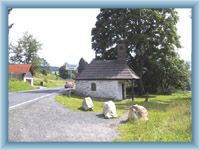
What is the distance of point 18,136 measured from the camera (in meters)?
8.48

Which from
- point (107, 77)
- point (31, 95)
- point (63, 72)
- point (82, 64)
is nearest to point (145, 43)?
point (107, 77)

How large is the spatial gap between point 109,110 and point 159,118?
1.44 m

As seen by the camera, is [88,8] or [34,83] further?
[34,83]

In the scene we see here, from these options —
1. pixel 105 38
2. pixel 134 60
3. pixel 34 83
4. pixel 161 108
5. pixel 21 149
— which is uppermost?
pixel 105 38

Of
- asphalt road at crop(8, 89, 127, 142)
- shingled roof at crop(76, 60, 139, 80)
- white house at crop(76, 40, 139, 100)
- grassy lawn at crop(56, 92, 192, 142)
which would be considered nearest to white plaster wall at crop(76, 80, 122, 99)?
white house at crop(76, 40, 139, 100)

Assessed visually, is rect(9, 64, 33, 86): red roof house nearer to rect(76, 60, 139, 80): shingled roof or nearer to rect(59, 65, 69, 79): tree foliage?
rect(59, 65, 69, 79): tree foliage

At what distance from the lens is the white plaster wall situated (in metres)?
11.4

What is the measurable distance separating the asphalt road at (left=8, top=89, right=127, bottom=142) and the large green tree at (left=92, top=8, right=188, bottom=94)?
5.59 feet

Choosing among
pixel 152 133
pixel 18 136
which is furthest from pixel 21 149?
pixel 152 133

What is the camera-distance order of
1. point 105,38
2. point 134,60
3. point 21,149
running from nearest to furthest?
point 21,149 < point 134,60 < point 105,38

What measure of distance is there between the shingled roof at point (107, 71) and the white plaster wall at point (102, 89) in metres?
0.19

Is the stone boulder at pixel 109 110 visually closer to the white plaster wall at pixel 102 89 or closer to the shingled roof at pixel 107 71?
the white plaster wall at pixel 102 89

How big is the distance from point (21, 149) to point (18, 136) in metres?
0.45

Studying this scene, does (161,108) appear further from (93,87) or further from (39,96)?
(39,96)
